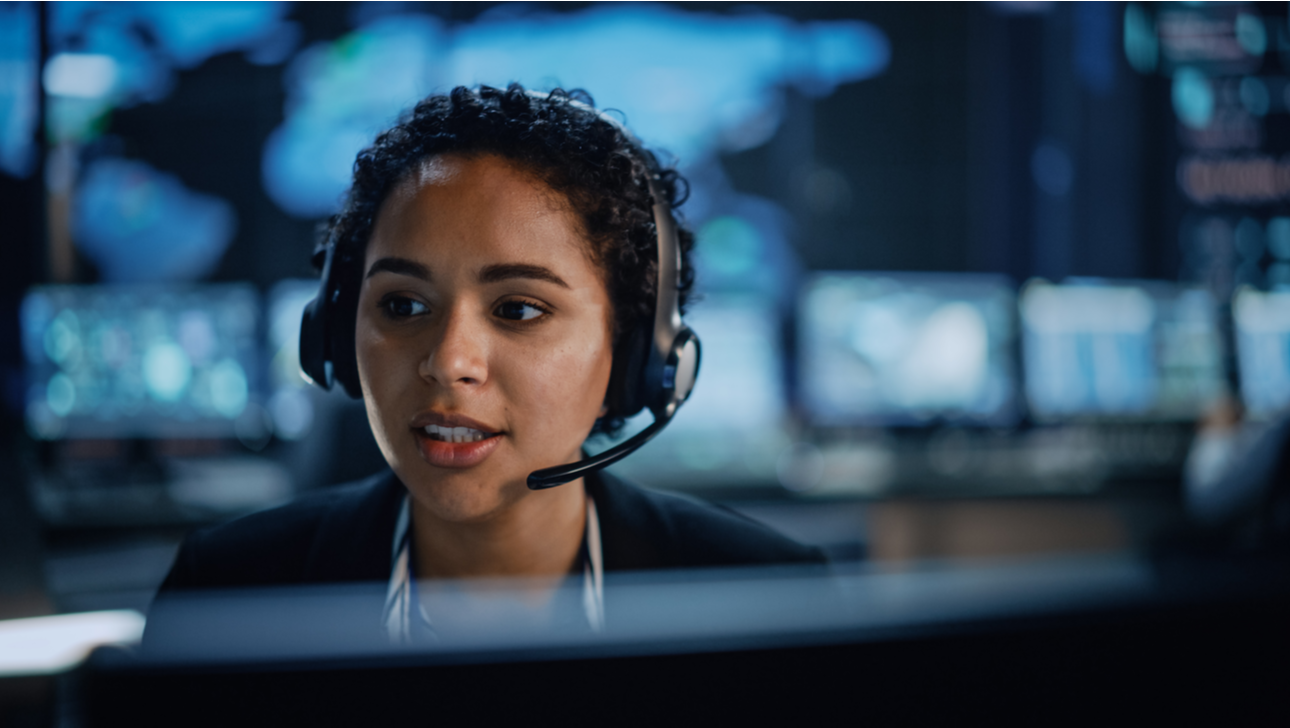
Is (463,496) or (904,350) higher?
(904,350)

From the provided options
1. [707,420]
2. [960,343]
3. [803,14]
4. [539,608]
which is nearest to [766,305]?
[707,420]

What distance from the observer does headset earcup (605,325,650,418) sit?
1.60ft

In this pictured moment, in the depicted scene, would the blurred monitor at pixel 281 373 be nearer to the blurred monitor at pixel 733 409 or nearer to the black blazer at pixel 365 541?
the blurred monitor at pixel 733 409

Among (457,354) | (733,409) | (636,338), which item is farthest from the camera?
(733,409)

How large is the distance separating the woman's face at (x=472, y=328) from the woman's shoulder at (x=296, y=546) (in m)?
0.09

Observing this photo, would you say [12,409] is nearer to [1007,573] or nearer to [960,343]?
[1007,573]

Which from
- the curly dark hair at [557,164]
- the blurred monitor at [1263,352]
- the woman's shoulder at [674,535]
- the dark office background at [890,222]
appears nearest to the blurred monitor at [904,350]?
the dark office background at [890,222]

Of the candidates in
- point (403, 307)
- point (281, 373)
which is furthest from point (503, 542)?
point (281, 373)

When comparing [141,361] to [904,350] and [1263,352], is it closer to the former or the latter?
[904,350]

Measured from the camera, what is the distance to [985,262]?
217 centimetres

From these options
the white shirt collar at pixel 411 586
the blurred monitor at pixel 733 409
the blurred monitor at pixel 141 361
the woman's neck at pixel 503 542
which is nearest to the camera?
the white shirt collar at pixel 411 586

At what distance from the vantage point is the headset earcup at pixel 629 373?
49cm

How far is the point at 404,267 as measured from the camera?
16.1 inches

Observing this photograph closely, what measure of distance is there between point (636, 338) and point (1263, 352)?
2296 millimetres
